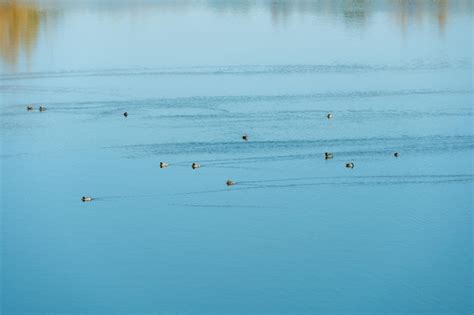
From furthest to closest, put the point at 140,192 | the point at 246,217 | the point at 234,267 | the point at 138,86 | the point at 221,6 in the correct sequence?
the point at 221,6 → the point at 138,86 → the point at 140,192 → the point at 246,217 → the point at 234,267

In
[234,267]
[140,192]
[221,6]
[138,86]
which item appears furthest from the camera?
[221,6]

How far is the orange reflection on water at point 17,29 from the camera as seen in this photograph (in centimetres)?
5138

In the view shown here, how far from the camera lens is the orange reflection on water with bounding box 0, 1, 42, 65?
5138cm

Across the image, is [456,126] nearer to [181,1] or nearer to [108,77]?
[108,77]

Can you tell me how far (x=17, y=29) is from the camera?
199 feet

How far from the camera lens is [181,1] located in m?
76.9

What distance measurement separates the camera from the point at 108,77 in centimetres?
4156

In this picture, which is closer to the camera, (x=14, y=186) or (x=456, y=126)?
(x=14, y=186)

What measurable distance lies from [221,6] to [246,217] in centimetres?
5037

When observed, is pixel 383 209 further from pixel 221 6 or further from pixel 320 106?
pixel 221 6

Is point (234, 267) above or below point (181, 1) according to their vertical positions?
below

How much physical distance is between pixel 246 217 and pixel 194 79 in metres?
17.5

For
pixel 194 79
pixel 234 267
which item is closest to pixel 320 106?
pixel 194 79

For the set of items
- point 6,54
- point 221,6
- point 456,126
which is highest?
point 221,6
